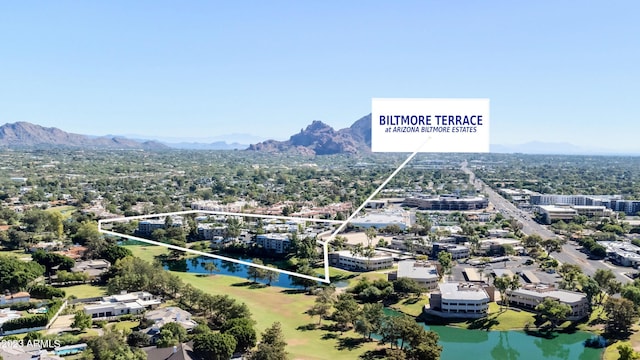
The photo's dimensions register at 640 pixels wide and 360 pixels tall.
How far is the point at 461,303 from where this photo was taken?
12945 mm

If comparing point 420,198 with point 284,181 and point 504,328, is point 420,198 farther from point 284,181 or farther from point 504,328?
point 504,328

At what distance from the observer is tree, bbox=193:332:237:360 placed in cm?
942

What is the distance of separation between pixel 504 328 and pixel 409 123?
25.0 ft

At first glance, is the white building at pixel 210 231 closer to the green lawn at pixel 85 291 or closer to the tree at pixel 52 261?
the tree at pixel 52 261

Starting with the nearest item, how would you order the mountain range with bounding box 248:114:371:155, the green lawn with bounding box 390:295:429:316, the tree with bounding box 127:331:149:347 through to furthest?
the tree with bounding box 127:331:149:347 < the green lawn with bounding box 390:295:429:316 < the mountain range with bounding box 248:114:371:155

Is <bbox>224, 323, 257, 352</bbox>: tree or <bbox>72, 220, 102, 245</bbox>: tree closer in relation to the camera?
<bbox>224, 323, 257, 352</bbox>: tree

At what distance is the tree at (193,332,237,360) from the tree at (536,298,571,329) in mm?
7385

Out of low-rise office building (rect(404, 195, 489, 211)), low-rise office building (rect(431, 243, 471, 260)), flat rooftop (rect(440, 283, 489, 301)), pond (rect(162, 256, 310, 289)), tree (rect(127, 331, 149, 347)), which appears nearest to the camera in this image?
tree (rect(127, 331, 149, 347))

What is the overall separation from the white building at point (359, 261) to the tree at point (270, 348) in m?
7.62

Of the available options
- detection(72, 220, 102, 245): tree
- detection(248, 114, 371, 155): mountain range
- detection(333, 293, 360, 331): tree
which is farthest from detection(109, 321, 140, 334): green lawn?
detection(248, 114, 371, 155): mountain range

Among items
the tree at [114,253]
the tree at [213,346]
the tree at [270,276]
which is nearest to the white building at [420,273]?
the tree at [270,276]

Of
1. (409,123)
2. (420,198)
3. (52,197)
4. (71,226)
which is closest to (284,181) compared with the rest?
(420,198)

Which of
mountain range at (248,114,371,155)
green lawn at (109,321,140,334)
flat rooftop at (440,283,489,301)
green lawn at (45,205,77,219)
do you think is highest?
mountain range at (248,114,371,155)

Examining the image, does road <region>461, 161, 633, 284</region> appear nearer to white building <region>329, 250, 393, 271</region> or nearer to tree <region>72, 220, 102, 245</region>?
white building <region>329, 250, 393, 271</region>
